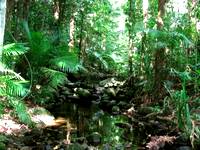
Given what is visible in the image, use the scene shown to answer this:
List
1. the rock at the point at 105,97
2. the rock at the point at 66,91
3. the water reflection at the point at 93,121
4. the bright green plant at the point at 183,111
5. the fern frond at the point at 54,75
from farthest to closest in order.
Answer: the rock at the point at 66,91 → the rock at the point at 105,97 → the fern frond at the point at 54,75 → the water reflection at the point at 93,121 → the bright green plant at the point at 183,111

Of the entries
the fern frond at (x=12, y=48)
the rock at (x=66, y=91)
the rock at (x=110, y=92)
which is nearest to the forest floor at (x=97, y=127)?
the rock at (x=110, y=92)

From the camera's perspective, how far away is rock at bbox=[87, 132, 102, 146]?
6.63 metres

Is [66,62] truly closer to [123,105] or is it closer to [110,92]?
[123,105]

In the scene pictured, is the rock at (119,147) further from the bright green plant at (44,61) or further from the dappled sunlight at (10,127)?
the bright green plant at (44,61)

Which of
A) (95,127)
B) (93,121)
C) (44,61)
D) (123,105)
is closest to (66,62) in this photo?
(44,61)

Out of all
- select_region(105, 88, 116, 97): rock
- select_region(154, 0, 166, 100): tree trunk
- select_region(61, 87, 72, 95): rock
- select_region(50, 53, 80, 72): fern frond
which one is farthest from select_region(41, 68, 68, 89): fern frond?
select_region(61, 87, 72, 95): rock

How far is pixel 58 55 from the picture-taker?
30.5 feet

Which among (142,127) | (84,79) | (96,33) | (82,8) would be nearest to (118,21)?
(96,33)

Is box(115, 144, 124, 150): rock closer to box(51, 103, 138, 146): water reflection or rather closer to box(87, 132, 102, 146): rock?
box(51, 103, 138, 146): water reflection

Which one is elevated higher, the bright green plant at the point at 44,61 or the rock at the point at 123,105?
the bright green plant at the point at 44,61

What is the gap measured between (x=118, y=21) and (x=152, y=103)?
15435 mm

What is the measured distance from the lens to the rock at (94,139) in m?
6.63

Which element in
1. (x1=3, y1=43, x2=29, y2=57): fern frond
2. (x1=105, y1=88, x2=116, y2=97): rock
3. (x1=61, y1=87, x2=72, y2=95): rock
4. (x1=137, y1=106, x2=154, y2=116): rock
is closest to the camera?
(x1=3, y1=43, x2=29, y2=57): fern frond

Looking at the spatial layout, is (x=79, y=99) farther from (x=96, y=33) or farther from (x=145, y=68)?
(x=96, y=33)
